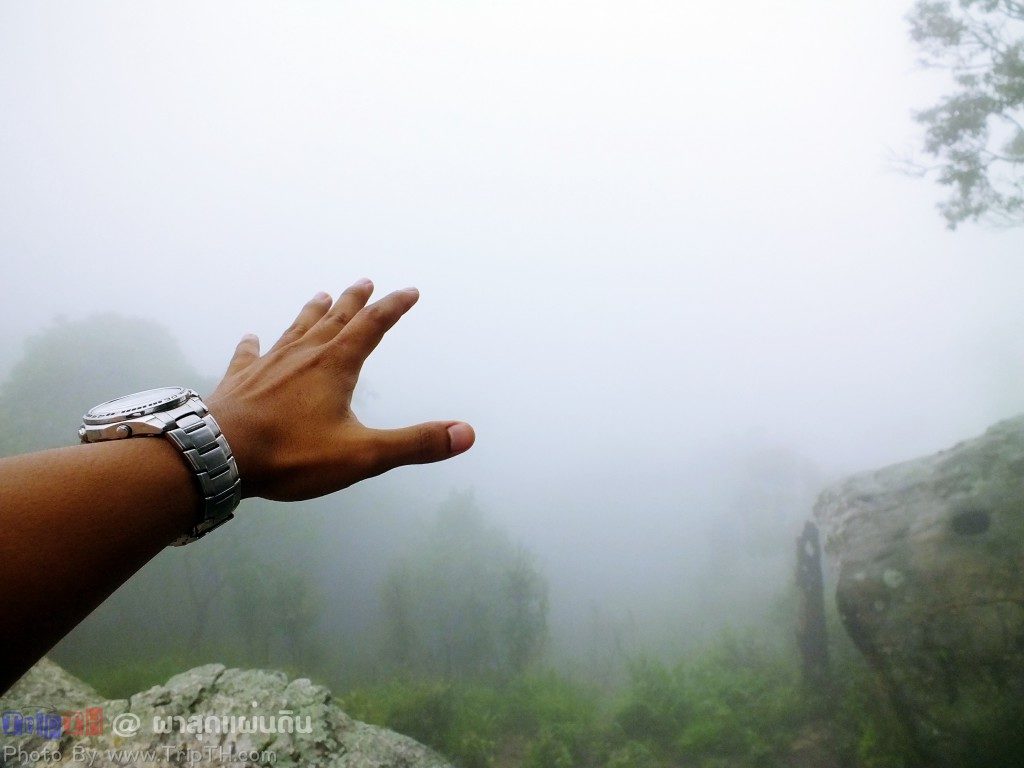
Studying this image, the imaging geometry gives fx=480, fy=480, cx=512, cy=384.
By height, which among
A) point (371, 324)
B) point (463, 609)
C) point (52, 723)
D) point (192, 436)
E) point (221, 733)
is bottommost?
point (463, 609)

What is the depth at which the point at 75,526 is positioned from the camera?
0.52 m

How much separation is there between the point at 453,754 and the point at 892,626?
2.92 metres

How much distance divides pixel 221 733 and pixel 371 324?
197 cm

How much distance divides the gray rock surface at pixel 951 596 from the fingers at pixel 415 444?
11.8 ft

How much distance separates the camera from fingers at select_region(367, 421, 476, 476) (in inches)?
34.1

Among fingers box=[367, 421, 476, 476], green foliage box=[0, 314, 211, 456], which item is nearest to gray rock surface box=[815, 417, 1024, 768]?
fingers box=[367, 421, 476, 476]

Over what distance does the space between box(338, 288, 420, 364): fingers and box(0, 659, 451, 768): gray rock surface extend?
1869 mm

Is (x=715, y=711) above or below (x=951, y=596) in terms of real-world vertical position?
below

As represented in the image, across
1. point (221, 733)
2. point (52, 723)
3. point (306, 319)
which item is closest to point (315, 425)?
point (306, 319)

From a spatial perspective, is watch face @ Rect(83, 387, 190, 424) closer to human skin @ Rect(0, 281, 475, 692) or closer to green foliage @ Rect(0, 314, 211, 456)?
human skin @ Rect(0, 281, 475, 692)

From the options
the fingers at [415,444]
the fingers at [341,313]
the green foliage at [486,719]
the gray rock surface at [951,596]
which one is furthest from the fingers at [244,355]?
Answer: the gray rock surface at [951,596]

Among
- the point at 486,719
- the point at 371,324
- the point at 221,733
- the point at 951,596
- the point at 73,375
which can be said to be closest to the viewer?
the point at 371,324

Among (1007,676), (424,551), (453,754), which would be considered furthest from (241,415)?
(424,551)

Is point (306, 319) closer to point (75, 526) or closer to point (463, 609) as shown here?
point (75, 526)
